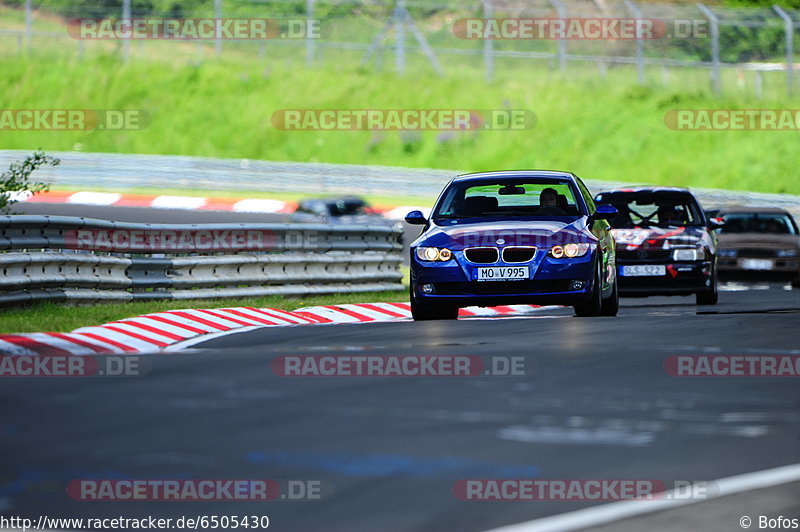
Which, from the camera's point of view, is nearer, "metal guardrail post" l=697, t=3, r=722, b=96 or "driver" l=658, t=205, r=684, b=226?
"driver" l=658, t=205, r=684, b=226

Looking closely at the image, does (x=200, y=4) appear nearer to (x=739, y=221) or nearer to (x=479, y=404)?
(x=739, y=221)

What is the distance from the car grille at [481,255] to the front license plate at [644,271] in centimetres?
469

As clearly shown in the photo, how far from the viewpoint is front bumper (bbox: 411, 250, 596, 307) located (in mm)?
15234

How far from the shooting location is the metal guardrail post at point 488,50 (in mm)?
40456

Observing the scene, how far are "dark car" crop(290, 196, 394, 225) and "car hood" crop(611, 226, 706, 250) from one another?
13260mm

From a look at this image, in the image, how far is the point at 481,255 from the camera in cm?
1530

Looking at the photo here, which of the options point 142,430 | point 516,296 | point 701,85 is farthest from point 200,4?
point 142,430

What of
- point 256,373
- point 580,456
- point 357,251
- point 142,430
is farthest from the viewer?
point 357,251

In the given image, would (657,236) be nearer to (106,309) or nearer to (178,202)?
(106,309)

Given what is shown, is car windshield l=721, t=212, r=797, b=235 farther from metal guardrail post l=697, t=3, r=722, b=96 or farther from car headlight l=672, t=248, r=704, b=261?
metal guardrail post l=697, t=3, r=722, b=96

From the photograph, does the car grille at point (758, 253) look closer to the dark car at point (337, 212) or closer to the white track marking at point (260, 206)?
the dark car at point (337, 212)

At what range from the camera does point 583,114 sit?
47.0m

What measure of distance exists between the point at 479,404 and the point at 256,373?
199 centimetres

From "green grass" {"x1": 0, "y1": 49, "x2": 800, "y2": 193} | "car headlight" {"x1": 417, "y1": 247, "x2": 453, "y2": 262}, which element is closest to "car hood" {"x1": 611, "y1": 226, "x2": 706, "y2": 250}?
"car headlight" {"x1": 417, "y1": 247, "x2": 453, "y2": 262}
